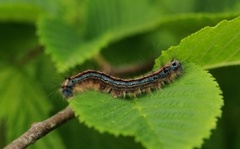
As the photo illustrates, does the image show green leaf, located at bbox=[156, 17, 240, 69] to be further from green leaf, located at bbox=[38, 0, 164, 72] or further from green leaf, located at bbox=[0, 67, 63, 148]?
green leaf, located at bbox=[0, 67, 63, 148]

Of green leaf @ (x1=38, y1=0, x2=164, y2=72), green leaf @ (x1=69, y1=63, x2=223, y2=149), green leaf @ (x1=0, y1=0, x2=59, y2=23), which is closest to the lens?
green leaf @ (x1=69, y1=63, x2=223, y2=149)

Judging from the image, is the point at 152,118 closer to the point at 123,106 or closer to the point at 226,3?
the point at 123,106

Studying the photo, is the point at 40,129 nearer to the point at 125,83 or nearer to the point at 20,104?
the point at 125,83

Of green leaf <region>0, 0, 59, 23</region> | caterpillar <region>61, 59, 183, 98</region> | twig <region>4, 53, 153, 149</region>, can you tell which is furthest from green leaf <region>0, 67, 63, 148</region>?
twig <region>4, 53, 153, 149</region>

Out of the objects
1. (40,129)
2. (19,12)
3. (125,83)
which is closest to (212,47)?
(125,83)

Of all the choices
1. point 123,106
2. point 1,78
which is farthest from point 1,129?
point 123,106

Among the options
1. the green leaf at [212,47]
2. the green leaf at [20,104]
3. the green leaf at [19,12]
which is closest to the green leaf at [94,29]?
the green leaf at [19,12]
